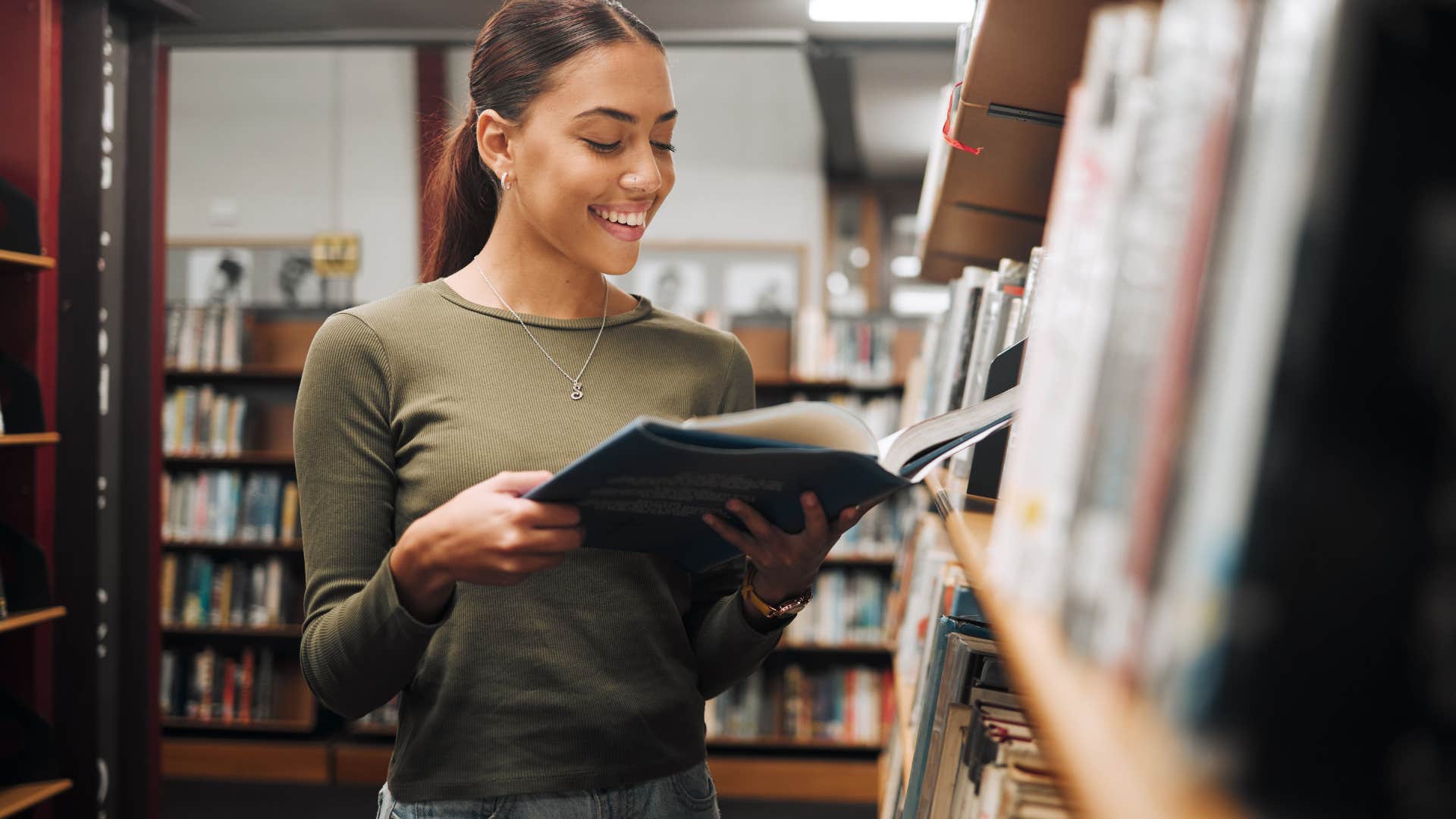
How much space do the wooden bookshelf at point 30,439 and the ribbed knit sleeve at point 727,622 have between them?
6.31ft

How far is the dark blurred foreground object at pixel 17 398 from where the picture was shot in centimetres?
251

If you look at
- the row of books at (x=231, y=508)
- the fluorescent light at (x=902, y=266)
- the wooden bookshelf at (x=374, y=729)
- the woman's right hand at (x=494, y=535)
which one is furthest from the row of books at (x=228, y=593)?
the fluorescent light at (x=902, y=266)

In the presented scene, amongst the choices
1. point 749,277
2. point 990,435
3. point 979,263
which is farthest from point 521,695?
point 749,277

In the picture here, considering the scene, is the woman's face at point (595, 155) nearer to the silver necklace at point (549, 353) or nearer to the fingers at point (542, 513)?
the silver necklace at point (549, 353)

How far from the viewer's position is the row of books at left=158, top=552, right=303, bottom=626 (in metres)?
4.46

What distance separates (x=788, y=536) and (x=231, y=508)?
4.15 meters

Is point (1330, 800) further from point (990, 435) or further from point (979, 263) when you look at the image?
point (979, 263)

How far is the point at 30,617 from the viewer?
2482 mm

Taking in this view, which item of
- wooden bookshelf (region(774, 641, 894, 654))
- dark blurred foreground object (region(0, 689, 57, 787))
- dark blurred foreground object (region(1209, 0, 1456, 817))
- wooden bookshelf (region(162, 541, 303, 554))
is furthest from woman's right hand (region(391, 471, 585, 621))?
wooden bookshelf (region(162, 541, 303, 554))

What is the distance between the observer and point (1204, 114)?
0.34m

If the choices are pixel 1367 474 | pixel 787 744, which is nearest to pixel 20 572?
pixel 787 744

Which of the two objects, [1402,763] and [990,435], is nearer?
[1402,763]

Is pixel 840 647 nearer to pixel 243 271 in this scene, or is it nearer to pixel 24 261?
pixel 24 261

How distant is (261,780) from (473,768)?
12.8ft
